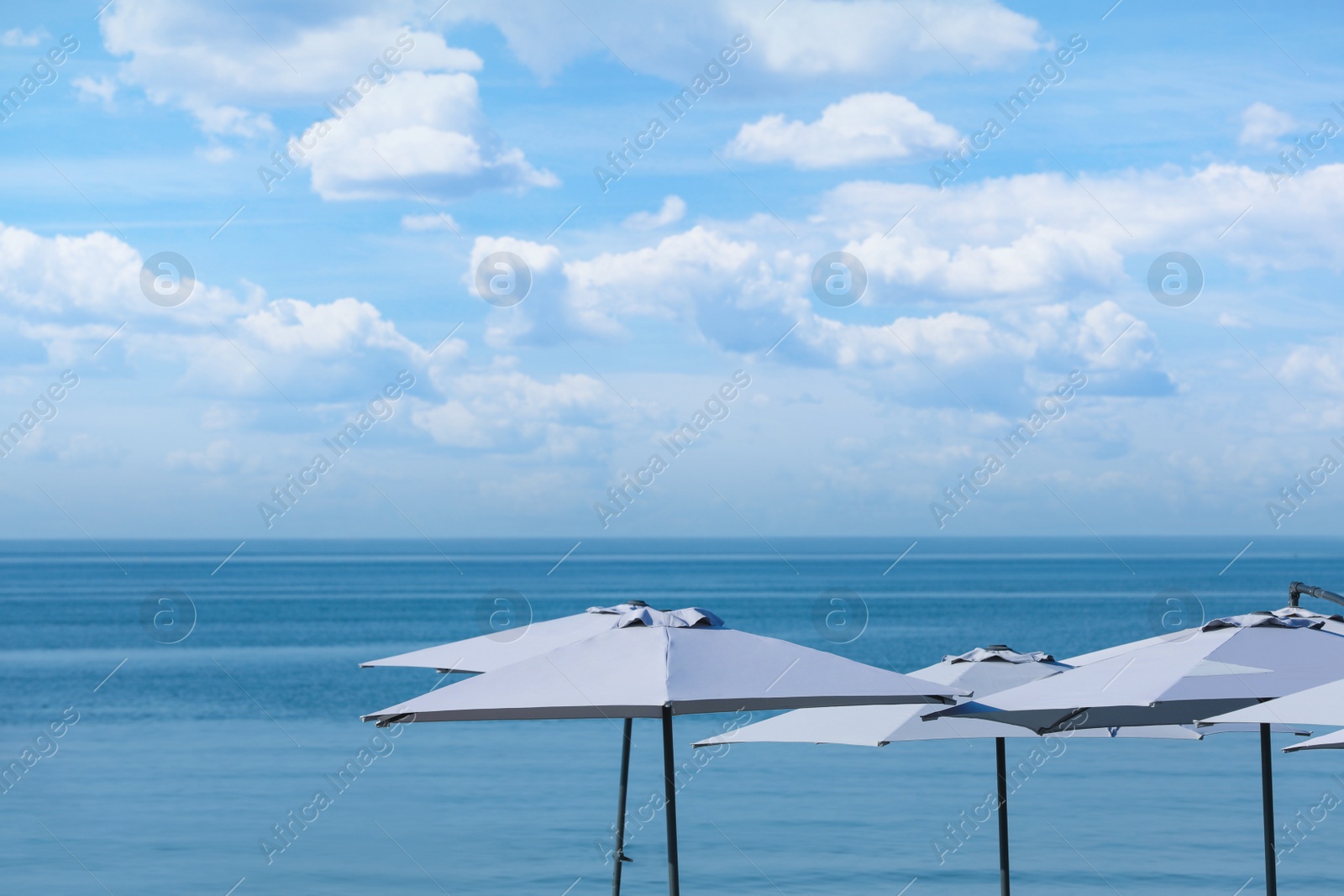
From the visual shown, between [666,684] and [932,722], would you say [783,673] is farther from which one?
[932,722]

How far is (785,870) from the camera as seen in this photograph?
16375mm

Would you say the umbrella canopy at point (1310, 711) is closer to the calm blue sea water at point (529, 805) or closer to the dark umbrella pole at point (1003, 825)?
the dark umbrella pole at point (1003, 825)

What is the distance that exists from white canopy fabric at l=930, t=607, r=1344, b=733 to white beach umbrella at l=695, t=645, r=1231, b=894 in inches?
38.5

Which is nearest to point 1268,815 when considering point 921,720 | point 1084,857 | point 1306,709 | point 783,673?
point 921,720

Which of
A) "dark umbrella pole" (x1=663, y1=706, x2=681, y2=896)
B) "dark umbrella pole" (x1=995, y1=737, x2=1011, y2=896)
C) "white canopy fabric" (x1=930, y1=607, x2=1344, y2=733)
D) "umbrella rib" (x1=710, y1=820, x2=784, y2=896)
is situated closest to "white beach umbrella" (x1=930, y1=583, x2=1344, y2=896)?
"white canopy fabric" (x1=930, y1=607, x2=1344, y2=733)

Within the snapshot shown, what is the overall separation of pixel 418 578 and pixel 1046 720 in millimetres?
140709

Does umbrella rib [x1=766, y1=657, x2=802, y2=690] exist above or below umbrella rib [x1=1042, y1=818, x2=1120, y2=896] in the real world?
above

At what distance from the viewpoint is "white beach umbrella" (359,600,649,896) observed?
874cm

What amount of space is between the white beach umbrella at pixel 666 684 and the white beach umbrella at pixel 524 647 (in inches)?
61.0

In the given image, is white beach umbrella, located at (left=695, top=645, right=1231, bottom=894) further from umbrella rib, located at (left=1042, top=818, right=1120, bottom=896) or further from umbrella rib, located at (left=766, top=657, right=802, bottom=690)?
umbrella rib, located at (left=1042, top=818, right=1120, bottom=896)

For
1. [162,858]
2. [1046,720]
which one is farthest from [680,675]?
[162,858]

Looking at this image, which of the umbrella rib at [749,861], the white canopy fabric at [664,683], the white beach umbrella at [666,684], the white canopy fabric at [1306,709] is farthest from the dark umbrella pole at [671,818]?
the umbrella rib at [749,861]

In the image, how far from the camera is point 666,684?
607cm

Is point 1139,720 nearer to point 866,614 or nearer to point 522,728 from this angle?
point 522,728
